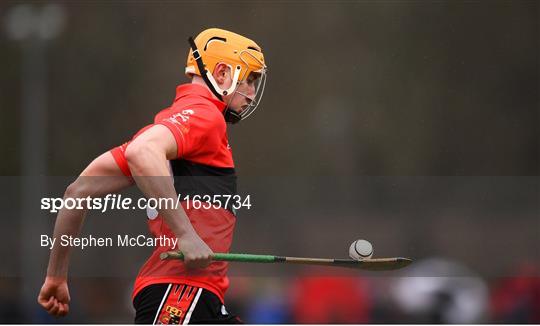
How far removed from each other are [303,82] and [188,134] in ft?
30.5

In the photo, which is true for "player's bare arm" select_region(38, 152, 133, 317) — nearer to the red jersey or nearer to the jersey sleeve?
the red jersey

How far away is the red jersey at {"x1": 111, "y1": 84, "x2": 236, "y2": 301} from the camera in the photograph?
12.5 ft

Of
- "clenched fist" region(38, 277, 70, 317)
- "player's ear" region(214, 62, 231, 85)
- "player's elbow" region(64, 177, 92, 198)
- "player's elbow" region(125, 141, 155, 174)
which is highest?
"player's ear" region(214, 62, 231, 85)

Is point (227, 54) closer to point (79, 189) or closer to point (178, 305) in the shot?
point (79, 189)

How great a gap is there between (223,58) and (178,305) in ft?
3.12

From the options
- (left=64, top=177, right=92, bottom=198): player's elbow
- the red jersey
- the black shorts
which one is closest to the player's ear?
the red jersey

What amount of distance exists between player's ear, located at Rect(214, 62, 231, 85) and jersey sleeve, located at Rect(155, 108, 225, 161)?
0.93ft

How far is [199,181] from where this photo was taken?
3883 mm

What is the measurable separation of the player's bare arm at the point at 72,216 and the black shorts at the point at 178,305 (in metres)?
0.34

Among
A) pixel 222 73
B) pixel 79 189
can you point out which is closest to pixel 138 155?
pixel 79 189

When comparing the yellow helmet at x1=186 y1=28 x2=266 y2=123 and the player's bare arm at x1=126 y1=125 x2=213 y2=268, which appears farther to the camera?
the yellow helmet at x1=186 y1=28 x2=266 y2=123

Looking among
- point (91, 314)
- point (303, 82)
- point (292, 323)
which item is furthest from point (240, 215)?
point (303, 82)

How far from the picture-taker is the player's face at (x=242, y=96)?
415cm

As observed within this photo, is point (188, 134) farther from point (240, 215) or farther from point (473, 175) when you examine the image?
point (473, 175)
